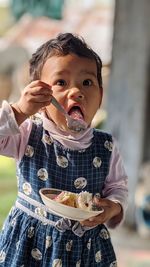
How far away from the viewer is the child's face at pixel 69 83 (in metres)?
0.92

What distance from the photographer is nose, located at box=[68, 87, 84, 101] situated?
914 mm

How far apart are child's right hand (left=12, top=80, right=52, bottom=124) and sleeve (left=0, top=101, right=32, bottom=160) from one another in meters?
0.02

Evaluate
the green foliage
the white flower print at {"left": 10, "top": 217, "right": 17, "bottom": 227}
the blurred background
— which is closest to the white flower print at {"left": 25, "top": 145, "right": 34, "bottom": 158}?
the white flower print at {"left": 10, "top": 217, "right": 17, "bottom": 227}

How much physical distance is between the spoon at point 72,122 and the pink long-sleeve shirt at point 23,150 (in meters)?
0.07

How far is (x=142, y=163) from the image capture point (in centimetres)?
262

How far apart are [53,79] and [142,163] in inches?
68.6

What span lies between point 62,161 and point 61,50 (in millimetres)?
186

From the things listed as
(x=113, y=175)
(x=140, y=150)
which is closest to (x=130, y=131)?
(x=140, y=150)

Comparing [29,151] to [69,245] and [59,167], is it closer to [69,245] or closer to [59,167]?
[59,167]

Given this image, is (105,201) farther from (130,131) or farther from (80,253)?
(130,131)

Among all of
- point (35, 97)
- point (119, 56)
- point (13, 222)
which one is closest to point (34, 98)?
point (35, 97)

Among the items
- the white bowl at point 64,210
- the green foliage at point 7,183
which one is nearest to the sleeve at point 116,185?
the white bowl at point 64,210

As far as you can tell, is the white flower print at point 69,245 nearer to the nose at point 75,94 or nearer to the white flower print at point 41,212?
the white flower print at point 41,212

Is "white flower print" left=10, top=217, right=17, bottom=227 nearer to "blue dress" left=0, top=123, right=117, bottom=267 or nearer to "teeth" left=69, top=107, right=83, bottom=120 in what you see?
"blue dress" left=0, top=123, right=117, bottom=267
